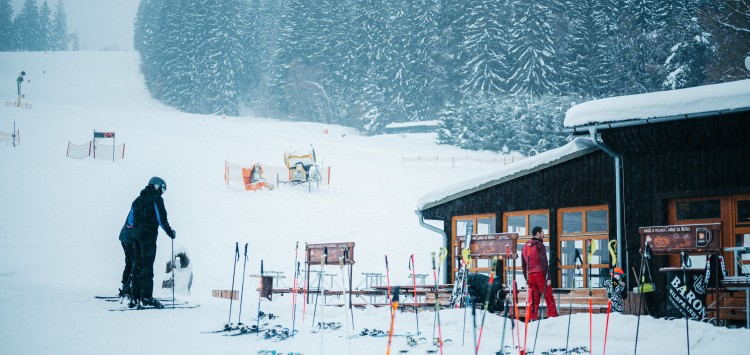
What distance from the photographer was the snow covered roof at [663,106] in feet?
35.9

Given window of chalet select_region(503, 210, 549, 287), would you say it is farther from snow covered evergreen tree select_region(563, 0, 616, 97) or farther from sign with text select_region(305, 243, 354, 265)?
snow covered evergreen tree select_region(563, 0, 616, 97)

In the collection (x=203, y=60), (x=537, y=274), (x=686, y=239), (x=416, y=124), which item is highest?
(x=203, y=60)

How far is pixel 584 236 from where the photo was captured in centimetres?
1369

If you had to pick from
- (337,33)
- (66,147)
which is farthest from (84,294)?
(337,33)

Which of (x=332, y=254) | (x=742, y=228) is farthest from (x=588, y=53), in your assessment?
(x=332, y=254)

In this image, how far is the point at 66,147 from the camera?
3594 centimetres

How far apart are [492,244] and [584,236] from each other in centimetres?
277

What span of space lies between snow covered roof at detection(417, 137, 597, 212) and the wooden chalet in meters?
0.02

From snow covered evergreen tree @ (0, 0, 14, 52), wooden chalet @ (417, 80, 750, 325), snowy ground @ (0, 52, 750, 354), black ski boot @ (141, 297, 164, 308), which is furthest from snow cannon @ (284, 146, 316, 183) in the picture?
snow covered evergreen tree @ (0, 0, 14, 52)

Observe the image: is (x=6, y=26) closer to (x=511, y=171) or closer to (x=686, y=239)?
(x=511, y=171)

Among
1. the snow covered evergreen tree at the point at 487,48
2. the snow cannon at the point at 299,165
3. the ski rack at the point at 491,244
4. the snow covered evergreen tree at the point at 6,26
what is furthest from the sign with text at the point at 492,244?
the snow covered evergreen tree at the point at 6,26

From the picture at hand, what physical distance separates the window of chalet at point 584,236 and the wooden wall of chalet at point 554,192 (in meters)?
0.15

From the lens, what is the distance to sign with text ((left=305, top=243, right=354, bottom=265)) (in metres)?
13.0

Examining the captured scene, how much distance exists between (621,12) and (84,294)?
192 ft
